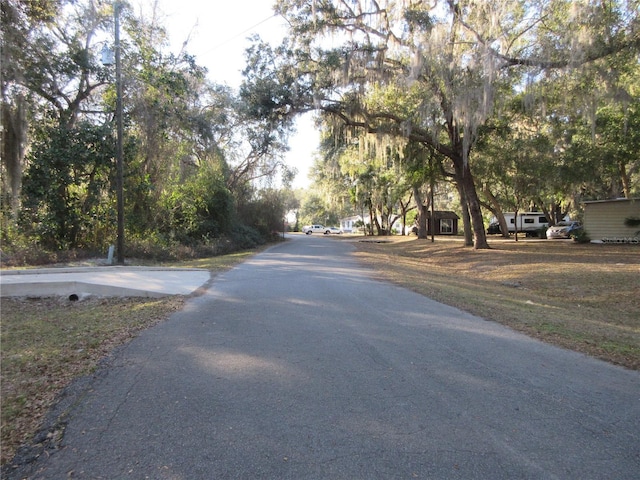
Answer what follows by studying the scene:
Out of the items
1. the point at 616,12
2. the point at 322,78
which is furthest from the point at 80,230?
the point at 616,12

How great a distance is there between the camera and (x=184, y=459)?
273cm

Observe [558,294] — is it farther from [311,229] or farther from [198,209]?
[311,229]

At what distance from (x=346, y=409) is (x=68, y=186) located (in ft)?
51.0

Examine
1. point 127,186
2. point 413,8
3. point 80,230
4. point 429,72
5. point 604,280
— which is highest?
point 413,8

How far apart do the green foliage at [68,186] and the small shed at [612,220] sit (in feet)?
81.0

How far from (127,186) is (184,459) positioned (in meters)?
15.9

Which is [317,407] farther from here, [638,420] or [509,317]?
[509,317]

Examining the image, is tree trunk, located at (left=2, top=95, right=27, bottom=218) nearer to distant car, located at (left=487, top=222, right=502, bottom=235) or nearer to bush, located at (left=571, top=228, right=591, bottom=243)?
bush, located at (left=571, top=228, right=591, bottom=243)

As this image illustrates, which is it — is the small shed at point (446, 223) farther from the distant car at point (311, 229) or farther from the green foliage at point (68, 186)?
the green foliage at point (68, 186)

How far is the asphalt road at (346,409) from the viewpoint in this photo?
2691 mm

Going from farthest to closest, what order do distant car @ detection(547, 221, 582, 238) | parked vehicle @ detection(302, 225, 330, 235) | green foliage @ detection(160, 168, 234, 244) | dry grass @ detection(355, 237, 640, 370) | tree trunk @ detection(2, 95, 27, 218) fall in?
parked vehicle @ detection(302, 225, 330, 235)
distant car @ detection(547, 221, 582, 238)
green foliage @ detection(160, 168, 234, 244)
tree trunk @ detection(2, 95, 27, 218)
dry grass @ detection(355, 237, 640, 370)

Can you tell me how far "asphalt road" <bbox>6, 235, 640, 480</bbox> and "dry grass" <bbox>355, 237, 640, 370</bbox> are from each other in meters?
0.89

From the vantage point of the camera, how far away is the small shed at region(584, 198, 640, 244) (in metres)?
22.2

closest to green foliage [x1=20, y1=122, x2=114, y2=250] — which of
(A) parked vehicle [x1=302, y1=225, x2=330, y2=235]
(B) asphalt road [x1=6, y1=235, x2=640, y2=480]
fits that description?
(B) asphalt road [x1=6, y1=235, x2=640, y2=480]
